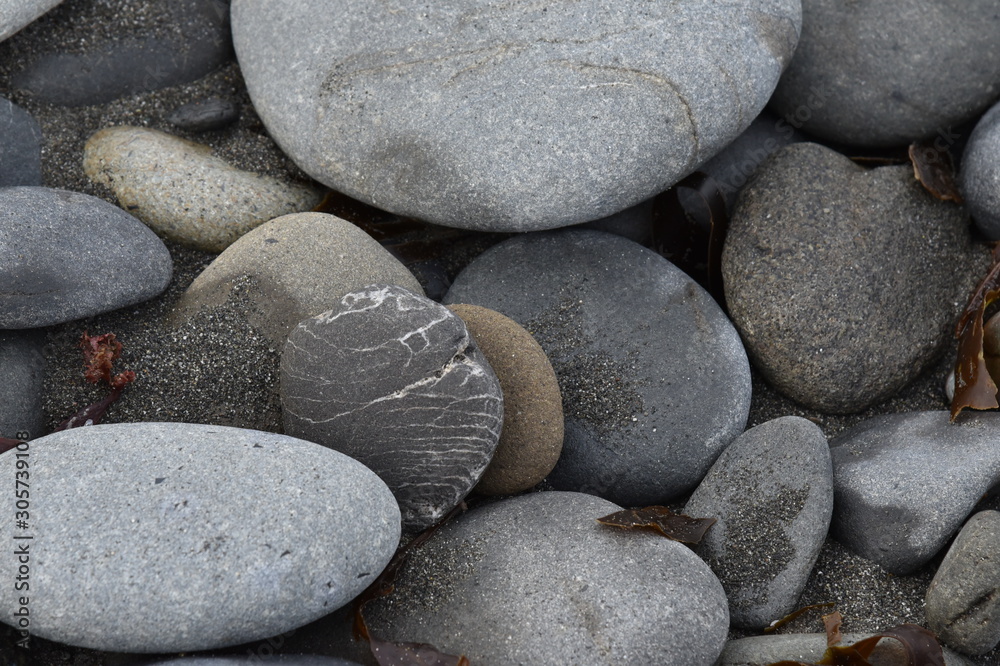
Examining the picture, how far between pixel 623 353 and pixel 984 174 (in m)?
1.52

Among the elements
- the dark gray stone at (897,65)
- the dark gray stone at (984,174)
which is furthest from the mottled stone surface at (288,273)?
the dark gray stone at (984,174)

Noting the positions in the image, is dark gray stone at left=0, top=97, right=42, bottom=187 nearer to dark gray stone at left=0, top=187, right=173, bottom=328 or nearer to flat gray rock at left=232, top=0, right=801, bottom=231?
dark gray stone at left=0, top=187, right=173, bottom=328

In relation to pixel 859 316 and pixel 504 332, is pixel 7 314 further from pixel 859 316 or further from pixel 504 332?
pixel 859 316

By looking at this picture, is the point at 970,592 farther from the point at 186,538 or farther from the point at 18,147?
the point at 18,147

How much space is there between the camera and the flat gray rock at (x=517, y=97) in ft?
8.45

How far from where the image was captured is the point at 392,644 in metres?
2.16

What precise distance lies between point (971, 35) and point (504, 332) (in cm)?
217

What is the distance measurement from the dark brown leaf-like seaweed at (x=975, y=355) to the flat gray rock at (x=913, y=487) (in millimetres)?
65

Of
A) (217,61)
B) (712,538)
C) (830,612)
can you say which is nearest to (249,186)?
(217,61)

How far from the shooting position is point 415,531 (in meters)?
2.46

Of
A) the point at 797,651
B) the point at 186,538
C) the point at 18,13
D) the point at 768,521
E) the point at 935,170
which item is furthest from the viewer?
the point at 935,170

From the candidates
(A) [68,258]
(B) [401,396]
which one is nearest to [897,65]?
(B) [401,396]

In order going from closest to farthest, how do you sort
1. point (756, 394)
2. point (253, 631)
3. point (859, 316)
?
point (253, 631) → point (859, 316) → point (756, 394)

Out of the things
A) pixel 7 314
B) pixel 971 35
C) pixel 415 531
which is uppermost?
pixel 971 35
